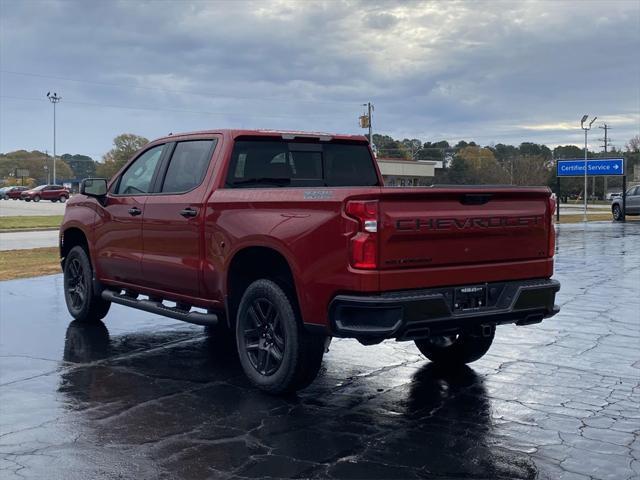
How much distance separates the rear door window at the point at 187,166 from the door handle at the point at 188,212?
23 centimetres

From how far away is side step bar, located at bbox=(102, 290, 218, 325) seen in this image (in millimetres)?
6516

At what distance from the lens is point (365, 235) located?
4.91 m

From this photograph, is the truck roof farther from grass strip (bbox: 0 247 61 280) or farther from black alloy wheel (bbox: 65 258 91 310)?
grass strip (bbox: 0 247 61 280)

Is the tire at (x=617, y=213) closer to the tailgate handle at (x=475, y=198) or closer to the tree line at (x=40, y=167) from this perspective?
the tailgate handle at (x=475, y=198)

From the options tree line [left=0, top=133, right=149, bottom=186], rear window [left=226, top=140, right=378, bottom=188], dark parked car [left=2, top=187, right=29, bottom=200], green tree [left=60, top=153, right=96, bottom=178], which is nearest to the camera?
rear window [left=226, top=140, right=378, bottom=188]

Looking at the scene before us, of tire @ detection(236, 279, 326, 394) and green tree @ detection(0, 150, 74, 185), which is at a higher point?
green tree @ detection(0, 150, 74, 185)

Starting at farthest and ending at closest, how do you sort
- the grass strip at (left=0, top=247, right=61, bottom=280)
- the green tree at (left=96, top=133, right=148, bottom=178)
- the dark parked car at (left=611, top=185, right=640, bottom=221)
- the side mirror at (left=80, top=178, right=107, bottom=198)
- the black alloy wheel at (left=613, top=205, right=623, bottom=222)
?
the green tree at (left=96, top=133, right=148, bottom=178), the dark parked car at (left=611, top=185, right=640, bottom=221), the black alloy wheel at (left=613, top=205, right=623, bottom=222), the grass strip at (left=0, top=247, right=61, bottom=280), the side mirror at (left=80, top=178, right=107, bottom=198)

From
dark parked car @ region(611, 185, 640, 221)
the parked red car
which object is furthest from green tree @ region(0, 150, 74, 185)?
dark parked car @ region(611, 185, 640, 221)

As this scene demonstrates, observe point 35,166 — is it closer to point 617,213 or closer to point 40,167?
point 40,167

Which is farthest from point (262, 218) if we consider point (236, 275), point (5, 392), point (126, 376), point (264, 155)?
point (5, 392)

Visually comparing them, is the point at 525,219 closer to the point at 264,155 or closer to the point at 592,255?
the point at 264,155

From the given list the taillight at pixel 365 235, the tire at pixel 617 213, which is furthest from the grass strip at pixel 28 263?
the tire at pixel 617 213

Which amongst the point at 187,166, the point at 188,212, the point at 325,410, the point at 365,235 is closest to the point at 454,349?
the point at 325,410

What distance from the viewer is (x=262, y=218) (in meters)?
5.73
